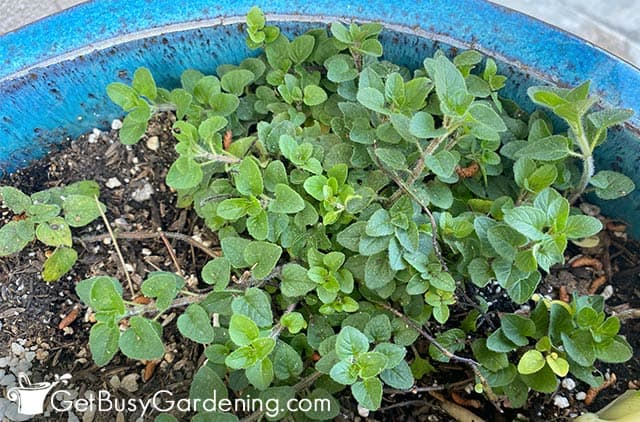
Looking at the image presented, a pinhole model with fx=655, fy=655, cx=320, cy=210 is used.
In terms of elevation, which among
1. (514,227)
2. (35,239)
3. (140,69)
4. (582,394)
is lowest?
(582,394)

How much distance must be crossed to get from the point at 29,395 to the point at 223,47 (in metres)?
0.70

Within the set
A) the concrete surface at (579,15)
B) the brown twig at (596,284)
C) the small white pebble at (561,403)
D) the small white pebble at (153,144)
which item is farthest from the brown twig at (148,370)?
the concrete surface at (579,15)

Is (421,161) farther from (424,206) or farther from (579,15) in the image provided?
(579,15)

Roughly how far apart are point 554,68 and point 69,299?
0.95 m

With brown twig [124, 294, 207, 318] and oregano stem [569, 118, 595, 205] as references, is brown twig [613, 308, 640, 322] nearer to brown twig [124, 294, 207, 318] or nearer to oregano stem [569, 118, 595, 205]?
oregano stem [569, 118, 595, 205]

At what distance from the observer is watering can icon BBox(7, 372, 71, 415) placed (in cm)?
112

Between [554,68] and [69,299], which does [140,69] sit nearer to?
[69,299]

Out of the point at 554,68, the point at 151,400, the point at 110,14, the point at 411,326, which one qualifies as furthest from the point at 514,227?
the point at 110,14

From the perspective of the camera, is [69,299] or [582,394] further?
[69,299]

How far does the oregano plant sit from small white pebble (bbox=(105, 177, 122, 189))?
0.15 meters

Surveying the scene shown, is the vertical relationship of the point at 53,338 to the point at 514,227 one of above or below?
below

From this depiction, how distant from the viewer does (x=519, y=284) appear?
3.18 feet

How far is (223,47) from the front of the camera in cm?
122

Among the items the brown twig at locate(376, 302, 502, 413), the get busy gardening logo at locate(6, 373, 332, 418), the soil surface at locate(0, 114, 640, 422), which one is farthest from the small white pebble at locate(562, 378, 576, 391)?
the get busy gardening logo at locate(6, 373, 332, 418)
